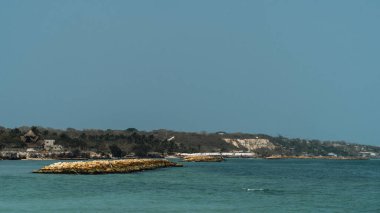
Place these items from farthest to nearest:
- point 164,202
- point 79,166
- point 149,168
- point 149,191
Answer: point 149,168, point 79,166, point 149,191, point 164,202

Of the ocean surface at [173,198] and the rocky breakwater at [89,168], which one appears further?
the rocky breakwater at [89,168]

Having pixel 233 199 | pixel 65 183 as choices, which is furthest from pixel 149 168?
pixel 233 199

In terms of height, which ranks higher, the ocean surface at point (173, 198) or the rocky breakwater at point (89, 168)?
the rocky breakwater at point (89, 168)

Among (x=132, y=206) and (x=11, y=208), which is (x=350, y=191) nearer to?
(x=132, y=206)

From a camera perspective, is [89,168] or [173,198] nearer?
[173,198]

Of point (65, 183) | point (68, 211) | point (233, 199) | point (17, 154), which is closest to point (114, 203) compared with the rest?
point (68, 211)

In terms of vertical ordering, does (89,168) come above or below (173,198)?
above

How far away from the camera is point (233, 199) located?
49250 millimetres

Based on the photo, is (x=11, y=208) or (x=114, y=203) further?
(x=114, y=203)

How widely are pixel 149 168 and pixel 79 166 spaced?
2222cm

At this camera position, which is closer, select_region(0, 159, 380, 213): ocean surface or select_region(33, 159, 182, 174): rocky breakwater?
select_region(0, 159, 380, 213): ocean surface

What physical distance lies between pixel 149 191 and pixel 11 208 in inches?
685

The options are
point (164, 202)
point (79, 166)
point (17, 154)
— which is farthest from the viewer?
point (17, 154)

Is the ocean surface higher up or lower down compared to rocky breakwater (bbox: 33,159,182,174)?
lower down
